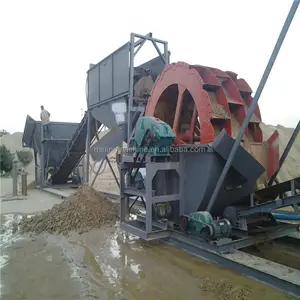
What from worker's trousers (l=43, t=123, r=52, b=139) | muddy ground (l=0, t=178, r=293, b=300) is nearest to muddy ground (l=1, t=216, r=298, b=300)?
muddy ground (l=0, t=178, r=293, b=300)

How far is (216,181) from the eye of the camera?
3934mm

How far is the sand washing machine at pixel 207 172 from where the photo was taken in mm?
3721

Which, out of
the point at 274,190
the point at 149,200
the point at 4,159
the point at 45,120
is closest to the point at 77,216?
the point at 149,200

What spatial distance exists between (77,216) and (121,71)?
Result: 3.41 meters

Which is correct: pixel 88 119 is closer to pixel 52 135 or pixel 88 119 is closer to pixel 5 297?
pixel 52 135

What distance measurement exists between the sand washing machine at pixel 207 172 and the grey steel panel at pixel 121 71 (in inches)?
61.8

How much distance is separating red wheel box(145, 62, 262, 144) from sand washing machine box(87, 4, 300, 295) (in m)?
0.01

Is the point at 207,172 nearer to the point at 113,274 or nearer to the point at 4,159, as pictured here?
the point at 113,274

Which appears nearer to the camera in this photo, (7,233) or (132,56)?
(7,233)

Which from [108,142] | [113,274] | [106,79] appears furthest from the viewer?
[106,79]

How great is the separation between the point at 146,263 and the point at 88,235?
1.65 metres

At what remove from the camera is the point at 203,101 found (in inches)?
164

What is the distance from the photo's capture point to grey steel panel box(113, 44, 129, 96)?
668 centimetres

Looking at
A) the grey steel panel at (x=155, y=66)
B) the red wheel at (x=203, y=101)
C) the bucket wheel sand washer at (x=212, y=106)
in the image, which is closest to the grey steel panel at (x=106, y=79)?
the grey steel panel at (x=155, y=66)
